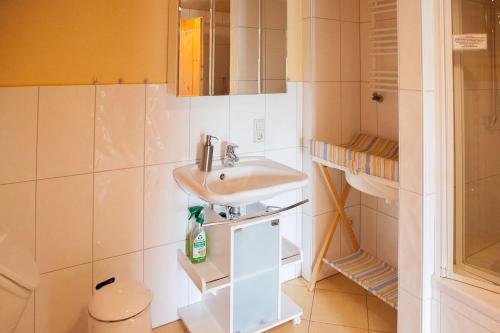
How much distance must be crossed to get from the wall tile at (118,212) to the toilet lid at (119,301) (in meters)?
0.24

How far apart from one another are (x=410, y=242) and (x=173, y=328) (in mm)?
1322

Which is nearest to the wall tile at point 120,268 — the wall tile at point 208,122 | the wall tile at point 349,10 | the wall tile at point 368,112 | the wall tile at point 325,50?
the wall tile at point 208,122

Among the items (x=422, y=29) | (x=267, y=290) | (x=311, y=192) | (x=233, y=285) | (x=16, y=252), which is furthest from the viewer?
(x=311, y=192)

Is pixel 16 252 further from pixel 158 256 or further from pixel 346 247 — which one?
pixel 346 247

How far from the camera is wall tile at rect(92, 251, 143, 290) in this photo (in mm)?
1770

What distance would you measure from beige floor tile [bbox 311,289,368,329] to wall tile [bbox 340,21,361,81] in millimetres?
1415

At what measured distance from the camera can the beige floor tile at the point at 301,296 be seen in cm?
216

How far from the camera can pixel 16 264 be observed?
46.6 inches

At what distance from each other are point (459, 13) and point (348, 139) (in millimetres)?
1042

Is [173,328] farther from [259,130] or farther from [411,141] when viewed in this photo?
[411,141]

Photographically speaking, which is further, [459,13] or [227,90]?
[227,90]

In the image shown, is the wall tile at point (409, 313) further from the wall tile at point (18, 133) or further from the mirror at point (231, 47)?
the wall tile at point (18, 133)

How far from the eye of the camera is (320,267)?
245cm

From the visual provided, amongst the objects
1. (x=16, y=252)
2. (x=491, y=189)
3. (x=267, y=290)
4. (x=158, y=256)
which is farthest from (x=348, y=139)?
(x=16, y=252)
